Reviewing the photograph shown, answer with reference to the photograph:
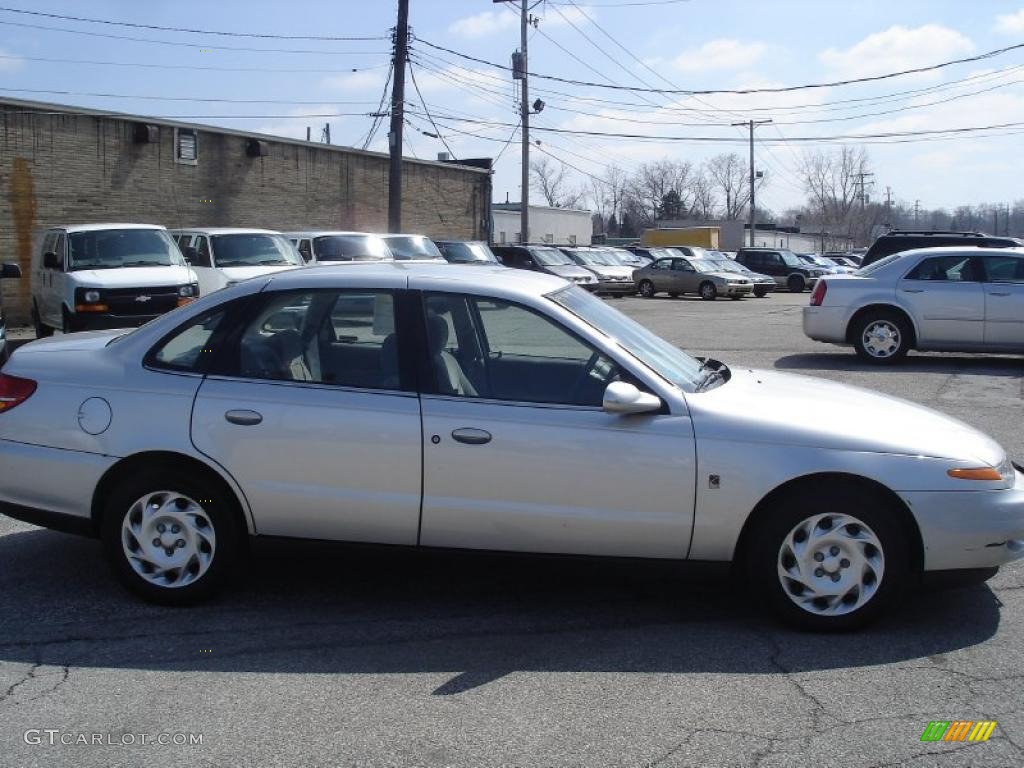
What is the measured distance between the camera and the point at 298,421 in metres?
5.00

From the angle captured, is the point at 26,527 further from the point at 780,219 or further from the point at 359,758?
the point at 780,219

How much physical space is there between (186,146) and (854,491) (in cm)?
2579

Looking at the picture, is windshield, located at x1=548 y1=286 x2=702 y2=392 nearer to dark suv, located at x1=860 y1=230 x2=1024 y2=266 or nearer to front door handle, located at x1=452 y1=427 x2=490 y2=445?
front door handle, located at x1=452 y1=427 x2=490 y2=445

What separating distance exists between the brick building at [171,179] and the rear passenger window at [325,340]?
19513mm

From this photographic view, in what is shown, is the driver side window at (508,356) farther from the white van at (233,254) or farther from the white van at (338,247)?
the white van at (338,247)

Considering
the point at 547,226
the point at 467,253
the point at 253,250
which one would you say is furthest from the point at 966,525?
the point at 547,226

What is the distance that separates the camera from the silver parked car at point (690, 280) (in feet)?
115

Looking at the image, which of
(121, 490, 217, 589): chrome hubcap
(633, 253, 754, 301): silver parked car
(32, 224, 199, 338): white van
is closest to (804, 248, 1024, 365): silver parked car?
(32, 224, 199, 338): white van

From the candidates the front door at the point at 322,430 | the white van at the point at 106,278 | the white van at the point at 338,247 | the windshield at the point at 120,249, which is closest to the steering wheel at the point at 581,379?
the front door at the point at 322,430

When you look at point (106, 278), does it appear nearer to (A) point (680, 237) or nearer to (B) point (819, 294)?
(B) point (819, 294)

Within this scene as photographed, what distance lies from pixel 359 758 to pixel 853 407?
2790 millimetres

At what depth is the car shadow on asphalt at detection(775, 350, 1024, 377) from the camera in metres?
13.9

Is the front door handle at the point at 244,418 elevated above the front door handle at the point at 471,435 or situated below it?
above

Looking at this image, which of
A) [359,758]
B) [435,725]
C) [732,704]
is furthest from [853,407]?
[359,758]
